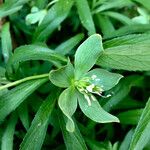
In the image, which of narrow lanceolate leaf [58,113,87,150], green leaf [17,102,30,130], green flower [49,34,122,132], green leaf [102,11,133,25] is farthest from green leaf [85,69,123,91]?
green leaf [102,11,133,25]

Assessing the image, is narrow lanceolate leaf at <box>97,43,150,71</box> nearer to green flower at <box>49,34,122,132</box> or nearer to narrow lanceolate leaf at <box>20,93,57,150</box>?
green flower at <box>49,34,122,132</box>

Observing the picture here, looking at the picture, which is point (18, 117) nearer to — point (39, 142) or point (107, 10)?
point (39, 142)

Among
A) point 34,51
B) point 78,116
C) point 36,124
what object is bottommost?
point 78,116

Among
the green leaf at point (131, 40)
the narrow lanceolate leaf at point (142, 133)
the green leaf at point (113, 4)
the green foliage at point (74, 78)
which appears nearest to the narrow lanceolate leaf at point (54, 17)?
the green foliage at point (74, 78)

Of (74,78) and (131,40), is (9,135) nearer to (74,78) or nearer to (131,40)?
(74,78)

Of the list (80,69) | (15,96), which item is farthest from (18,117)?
(80,69)

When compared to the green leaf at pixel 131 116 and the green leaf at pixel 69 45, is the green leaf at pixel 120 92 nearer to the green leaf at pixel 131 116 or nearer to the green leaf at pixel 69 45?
the green leaf at pixel 131 116
